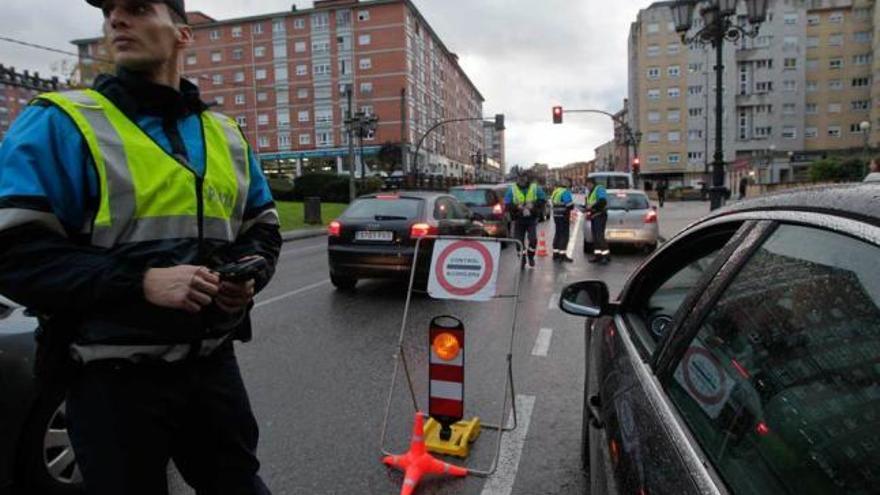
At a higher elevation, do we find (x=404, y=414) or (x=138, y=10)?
(x=138, y=10)

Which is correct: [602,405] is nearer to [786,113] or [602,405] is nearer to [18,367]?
[18,367]

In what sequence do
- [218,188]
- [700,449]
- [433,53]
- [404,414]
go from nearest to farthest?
[700,449], [218,188], [404,414], [433,53]

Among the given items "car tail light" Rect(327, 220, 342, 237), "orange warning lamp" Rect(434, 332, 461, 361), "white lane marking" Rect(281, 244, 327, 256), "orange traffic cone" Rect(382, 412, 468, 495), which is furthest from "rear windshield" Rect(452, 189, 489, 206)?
"orange traffic cone" Rect(382, 412, 468, 495)

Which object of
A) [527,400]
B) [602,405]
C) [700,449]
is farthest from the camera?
[527,400]

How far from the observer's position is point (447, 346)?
3719 millimetres

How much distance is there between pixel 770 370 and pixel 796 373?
0.07 meters

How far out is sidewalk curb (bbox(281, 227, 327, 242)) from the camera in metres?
20.8

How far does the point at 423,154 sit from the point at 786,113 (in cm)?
4810

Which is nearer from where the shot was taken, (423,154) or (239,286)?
(239,286)

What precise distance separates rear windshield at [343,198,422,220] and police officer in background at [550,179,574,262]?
4.77 m

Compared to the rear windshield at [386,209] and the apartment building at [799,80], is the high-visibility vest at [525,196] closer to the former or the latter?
the rear windshield at [386,209]

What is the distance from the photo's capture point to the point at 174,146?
183 centimetres

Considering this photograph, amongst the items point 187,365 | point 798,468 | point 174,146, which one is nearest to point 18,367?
point 187,365

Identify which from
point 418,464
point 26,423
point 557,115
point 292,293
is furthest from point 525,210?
point 557,115
